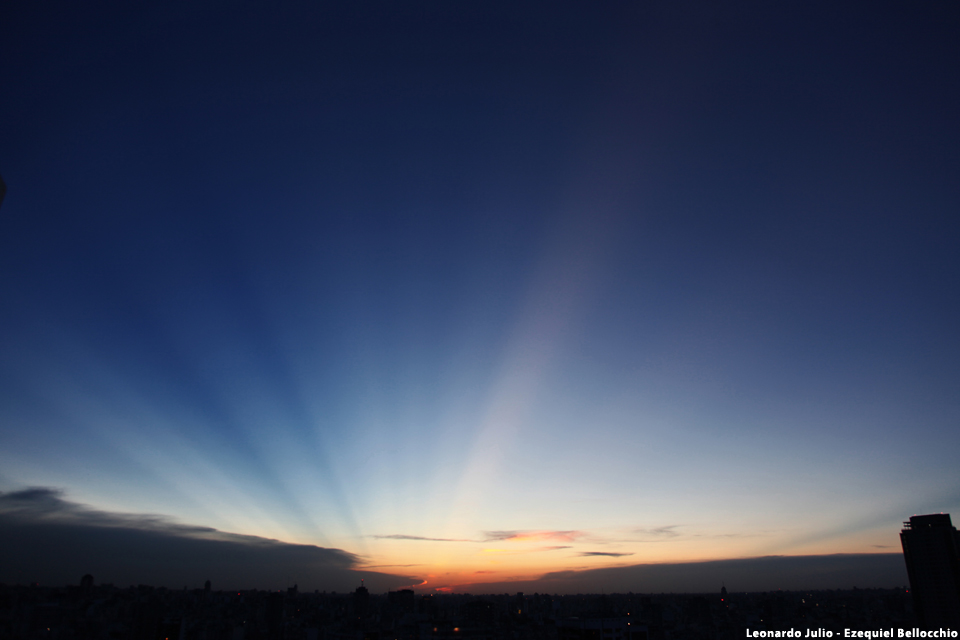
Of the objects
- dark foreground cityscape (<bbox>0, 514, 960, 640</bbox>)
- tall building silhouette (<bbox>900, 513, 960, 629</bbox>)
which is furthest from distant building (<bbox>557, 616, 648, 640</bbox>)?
tall building silhouette (<bbox>900, 513, 960, 629</bbox>)

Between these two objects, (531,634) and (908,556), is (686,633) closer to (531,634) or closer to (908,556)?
(531,634)

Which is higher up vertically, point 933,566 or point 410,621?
point 933,566

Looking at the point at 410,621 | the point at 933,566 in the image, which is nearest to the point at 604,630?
the point at 410,621

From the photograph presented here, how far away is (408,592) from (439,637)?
3505 inches

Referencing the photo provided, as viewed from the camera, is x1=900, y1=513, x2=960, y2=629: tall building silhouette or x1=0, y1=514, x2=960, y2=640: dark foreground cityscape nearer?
x1=0, y1=514, x2=960, y2=640: dark foreground cityscape

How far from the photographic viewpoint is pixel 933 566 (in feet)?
265

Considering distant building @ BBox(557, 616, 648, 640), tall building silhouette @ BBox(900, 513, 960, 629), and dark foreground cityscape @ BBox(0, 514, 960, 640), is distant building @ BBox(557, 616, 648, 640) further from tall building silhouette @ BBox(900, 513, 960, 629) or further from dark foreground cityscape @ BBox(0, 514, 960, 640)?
tall building silhouette @ BBox(900, 513, 960, 629)

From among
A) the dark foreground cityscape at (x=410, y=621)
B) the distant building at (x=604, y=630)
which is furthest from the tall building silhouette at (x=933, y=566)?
the distant building at (x=604, y=630)

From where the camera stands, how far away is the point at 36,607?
5028 centimetres

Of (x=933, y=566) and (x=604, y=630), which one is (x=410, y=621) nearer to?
(x=604, y=630)

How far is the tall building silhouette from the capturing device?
76375 mm

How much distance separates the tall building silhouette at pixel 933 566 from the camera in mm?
76375

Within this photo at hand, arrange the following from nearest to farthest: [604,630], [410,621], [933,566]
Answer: [604,630] < [410,621] < [933,566]

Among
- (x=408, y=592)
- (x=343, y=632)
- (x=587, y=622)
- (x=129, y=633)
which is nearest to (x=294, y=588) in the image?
(x=408, y=592)
